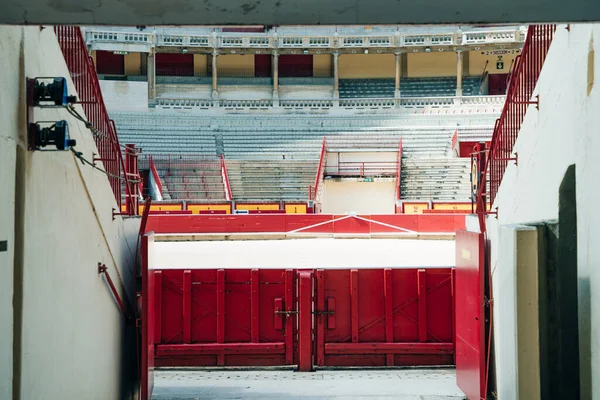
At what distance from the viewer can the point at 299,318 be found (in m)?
8.27

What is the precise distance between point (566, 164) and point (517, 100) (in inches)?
92.8

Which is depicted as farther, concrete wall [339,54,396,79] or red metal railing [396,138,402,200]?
concrete wall [339,54,396,79]

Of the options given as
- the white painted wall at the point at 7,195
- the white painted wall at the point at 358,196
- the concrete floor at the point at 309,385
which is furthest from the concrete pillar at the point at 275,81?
the white painted wall at the point at 7,195

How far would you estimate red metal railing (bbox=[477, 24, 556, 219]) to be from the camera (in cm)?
580

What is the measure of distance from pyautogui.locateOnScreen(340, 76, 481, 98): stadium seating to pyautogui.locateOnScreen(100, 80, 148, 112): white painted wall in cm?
1157

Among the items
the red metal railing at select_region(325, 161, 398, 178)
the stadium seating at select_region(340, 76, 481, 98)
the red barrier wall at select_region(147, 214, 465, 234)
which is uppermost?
the stadium seating at select_region(340, 76, 481, 98)

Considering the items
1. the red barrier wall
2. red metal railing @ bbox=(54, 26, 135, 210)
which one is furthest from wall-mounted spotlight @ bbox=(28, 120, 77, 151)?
the red barrier wall

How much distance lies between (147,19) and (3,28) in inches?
42.7

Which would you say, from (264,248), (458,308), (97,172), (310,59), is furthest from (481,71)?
(97,172)

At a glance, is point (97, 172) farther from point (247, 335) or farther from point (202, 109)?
point (202, 109)

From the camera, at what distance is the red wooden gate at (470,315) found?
648 cm

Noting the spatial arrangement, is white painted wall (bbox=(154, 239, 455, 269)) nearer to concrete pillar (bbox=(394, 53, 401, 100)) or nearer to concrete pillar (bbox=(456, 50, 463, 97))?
concrete pillar (bbox=(394, 53, 401, 100))

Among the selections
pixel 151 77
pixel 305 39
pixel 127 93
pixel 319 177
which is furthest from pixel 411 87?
pixel 127 93

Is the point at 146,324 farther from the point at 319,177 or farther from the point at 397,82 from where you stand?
the point at 397,82
